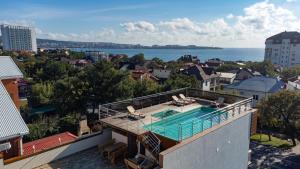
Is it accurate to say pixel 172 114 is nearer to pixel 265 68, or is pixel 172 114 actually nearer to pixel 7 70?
pixel 7 70

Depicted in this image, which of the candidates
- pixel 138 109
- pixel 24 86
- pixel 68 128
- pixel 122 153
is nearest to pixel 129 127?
pixel 122 153

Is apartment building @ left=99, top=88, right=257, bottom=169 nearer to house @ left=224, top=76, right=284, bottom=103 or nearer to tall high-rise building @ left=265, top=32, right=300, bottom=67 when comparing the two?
house @ left=224, top=76, right=284, bottom=103

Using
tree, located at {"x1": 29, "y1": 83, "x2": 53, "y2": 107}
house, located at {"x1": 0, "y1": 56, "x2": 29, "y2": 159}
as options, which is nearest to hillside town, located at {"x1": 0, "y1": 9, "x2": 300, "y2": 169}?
house, located at {"x1": 0, "y1": 56, "x2": 29, "y2": 159}

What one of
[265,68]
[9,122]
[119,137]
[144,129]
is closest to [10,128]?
[9,122]

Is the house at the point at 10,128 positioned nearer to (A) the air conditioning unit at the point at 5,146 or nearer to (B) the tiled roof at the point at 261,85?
(A) the air conditioning unit at the point at 5,146

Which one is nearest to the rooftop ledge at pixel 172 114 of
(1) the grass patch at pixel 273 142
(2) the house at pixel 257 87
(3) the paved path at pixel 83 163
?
(3) the paved path at pixel 83 163
